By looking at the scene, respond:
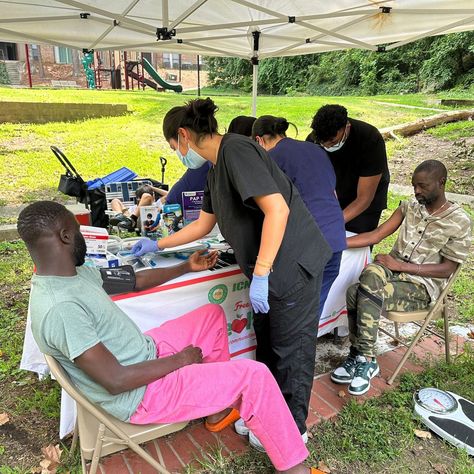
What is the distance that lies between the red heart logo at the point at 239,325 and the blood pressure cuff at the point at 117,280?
0.68 m

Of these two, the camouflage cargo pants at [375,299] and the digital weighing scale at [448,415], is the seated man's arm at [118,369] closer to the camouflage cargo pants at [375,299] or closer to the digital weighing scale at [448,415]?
the camouflage cargo pants at [375,299]

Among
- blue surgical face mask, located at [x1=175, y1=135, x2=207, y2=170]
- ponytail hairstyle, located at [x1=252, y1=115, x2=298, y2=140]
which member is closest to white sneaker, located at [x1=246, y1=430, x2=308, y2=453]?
blue surgical face mask, located at [x1=175, y1=135, x2=207, y2=170]

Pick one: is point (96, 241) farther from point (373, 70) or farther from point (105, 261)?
point (373, 70)

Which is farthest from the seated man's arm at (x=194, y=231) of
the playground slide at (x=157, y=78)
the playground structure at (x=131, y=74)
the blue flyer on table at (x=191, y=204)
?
the playground slide at (x=157, y=78)

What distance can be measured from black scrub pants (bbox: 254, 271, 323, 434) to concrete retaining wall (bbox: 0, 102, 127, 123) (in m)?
11.0

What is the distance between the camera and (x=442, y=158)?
8047mm

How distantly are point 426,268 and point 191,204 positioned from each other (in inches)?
60.2

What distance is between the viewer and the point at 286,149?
2.05 m

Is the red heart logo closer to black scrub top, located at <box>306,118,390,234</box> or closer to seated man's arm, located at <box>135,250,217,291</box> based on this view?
seated man's arm, located at <box>135,250,217,291</box>

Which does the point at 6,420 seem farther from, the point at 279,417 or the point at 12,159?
the point at 12,159

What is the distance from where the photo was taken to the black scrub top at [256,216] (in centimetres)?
151

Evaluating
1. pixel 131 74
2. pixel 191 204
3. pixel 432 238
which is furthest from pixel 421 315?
pixel 131 74

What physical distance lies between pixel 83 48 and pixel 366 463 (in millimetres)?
4753

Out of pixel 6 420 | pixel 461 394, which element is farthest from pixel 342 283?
pixel 6 420
